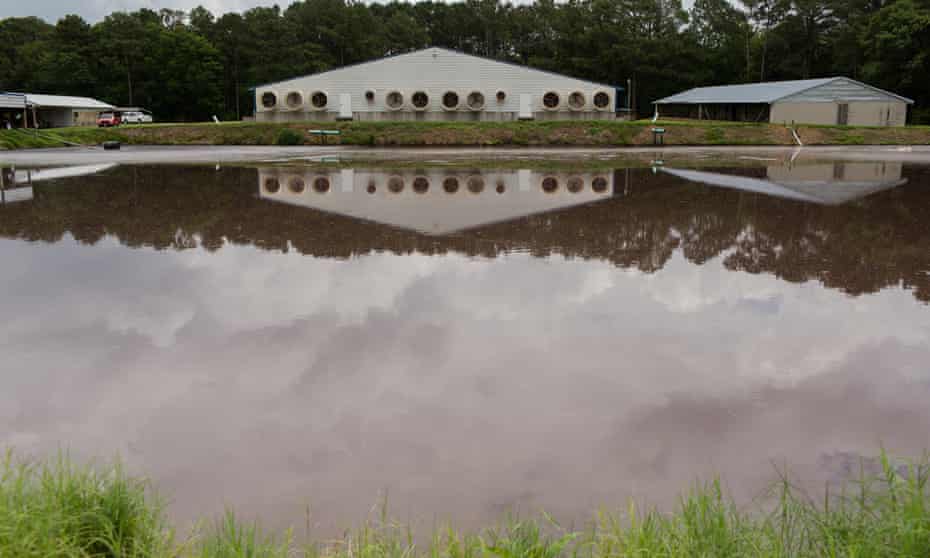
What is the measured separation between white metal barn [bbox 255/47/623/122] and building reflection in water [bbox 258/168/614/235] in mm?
24974

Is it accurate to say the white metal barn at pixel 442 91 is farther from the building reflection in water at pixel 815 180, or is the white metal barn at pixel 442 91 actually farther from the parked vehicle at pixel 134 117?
the building reflection in water at pixel 815 180

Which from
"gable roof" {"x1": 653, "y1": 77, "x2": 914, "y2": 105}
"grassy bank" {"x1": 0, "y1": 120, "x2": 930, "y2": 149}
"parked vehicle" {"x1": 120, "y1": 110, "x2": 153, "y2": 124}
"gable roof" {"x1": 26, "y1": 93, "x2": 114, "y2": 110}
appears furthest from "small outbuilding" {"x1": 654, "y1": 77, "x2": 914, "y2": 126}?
"gable roof" {"x1": 26, "y1": 93, "x2": 114, "y2": 110}

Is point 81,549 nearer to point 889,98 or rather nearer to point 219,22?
point 889,98

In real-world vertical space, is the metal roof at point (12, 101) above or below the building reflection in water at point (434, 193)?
above

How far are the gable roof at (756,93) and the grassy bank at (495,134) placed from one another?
19.2 feet

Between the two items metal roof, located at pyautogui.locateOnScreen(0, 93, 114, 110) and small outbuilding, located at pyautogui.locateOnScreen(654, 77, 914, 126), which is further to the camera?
metal roof, located at pyautogui.locateOnScreen(0, 93, 114, 110)

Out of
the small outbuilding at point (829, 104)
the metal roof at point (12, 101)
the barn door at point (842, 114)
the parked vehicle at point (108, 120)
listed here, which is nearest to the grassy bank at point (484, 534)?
the small outbuilding at point (829, 104)

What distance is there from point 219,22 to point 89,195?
235ft

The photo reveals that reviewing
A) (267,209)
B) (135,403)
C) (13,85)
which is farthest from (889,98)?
(13,85)

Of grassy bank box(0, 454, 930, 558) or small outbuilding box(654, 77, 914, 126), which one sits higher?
small outbuilding box(654, 77, 914, 126)

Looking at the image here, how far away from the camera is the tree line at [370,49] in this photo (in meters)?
73.0

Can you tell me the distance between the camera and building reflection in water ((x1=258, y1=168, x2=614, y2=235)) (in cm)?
1366

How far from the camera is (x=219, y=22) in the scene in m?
82.8

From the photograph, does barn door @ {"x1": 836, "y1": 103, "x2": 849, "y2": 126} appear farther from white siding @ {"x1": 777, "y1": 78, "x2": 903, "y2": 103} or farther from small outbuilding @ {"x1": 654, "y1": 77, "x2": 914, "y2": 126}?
white siding @ {"x1": 777, "y1": 78, "x2": 903, "y2": 103}
